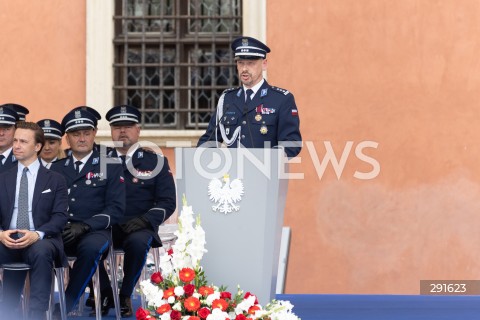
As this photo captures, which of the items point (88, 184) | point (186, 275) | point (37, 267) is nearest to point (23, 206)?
point (37, 267)

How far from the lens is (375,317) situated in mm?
7059

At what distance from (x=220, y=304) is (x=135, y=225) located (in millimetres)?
2107

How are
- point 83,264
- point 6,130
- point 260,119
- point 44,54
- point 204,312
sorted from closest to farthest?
point 204,312 → point 260,119 → point 83,264 → point 6,130 → point 44,54

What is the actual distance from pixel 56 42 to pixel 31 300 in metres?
4.65

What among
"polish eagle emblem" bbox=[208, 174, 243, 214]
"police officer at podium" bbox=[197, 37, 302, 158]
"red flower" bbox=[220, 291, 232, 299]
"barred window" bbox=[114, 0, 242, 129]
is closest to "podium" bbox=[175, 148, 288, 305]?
"polish eagle emblem" bbox=[208, 174, 243, 214]

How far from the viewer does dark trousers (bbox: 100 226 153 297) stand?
7.27 metres

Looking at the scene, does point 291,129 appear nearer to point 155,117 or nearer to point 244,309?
point 244,309

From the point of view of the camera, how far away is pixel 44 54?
10508 millimetres

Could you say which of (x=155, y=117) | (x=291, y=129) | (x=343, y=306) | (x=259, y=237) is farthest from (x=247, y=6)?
(x=259, y=237)

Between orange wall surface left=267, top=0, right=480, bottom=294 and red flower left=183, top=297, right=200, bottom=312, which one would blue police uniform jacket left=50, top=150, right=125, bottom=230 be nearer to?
red flower left=183, top=297, right=200, bottom=312

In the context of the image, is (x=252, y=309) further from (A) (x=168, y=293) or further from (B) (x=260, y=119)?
(B) (x=260, y=119)

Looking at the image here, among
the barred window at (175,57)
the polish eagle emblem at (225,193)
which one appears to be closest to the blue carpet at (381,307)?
the polish eagle emblem at (225,193)

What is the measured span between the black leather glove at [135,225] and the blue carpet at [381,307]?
556 millimetres

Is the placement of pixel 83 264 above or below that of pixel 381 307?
above
